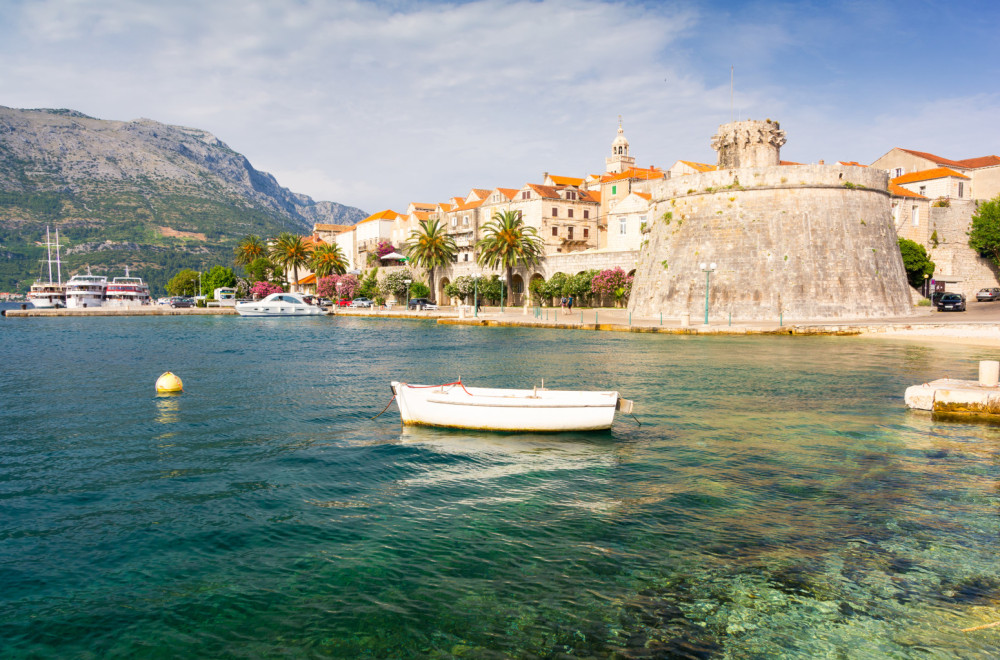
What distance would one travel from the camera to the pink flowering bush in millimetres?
52312

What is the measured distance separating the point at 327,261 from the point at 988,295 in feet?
237

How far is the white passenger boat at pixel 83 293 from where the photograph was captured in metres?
74.6

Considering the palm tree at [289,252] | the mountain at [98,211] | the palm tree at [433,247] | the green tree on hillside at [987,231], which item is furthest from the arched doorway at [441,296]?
the mountain at [98,211]

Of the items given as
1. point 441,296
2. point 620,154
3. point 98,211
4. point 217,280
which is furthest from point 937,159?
point 98,211

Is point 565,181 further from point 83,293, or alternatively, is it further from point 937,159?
point 83,293

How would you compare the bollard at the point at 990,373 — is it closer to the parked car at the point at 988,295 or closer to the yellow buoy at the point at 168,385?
the yellow buoy at the point at 168,385

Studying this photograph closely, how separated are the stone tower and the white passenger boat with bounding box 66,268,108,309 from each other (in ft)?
243

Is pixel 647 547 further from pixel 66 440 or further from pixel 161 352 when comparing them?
pixel 161 352

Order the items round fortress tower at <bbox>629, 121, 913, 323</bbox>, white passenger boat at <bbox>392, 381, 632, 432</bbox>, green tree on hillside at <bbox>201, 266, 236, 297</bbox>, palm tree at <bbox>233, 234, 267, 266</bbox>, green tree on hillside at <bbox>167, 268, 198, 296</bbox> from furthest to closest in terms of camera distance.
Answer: green tree on hillside at <bbox>167, 268, 198, 296</bbox> → green tree on hillside at <bbox>201, 266, 236, 297</bbox> → palm tree at <bbox>233, 234, 267, 266</bbox> → round fortress tower at <bbox>629, 121, 913, 323</bbox> → white passenger boat at <bbox>392, 381, 632, 432</bbox>

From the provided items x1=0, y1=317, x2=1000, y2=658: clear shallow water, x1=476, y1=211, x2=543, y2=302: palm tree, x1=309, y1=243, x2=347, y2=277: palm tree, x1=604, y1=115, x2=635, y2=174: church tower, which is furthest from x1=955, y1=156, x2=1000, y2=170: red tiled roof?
x1=309, y1=243, x2=347, y2=277: palm tree

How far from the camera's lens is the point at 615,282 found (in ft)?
173

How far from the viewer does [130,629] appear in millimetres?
5129

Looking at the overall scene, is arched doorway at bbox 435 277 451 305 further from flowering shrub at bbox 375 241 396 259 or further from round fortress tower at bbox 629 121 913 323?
round fortress tower at bbox 629 121 913 323

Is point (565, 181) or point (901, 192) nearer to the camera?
point (901, 192)
